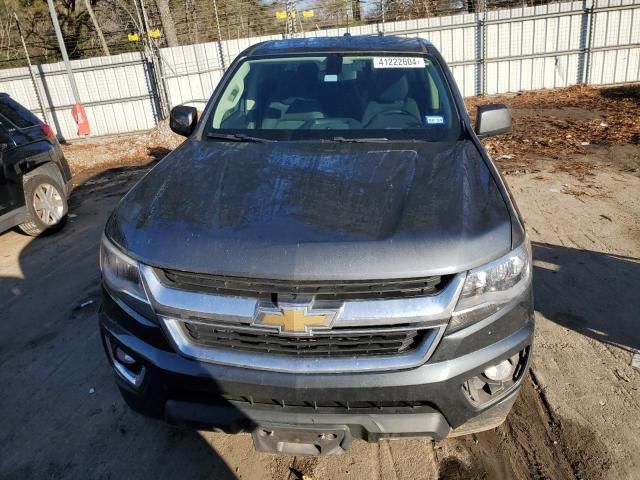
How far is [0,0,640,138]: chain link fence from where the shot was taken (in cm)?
1381

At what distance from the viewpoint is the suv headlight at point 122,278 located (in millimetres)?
2086

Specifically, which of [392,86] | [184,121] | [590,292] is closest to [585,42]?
[590,292]

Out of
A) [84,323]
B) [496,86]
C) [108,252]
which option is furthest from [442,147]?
[496,86]

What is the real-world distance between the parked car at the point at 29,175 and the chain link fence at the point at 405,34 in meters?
7.98

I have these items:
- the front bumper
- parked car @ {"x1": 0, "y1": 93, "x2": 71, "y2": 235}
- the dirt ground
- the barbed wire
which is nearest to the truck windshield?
the front bumper

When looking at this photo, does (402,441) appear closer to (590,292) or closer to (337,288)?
(337,288)

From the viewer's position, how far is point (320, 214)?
213 cm

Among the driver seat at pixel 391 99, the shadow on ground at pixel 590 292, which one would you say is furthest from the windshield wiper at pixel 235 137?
the shadow on ground at pixel 590 292

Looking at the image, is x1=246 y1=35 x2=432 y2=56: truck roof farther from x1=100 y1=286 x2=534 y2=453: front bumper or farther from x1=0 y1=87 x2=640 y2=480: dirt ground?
x1=100 y1=286 x2=534 y2=453: front bumper

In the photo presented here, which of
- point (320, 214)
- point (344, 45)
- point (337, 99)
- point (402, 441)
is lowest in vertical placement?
point (402, 441)

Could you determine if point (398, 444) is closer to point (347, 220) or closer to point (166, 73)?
point (347, 220)

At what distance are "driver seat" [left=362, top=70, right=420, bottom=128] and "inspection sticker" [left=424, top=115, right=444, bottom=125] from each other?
0.06m

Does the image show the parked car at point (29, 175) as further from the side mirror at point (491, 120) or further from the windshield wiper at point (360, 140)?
the side mirror at point (491, 120)

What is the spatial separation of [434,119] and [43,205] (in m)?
4.77
